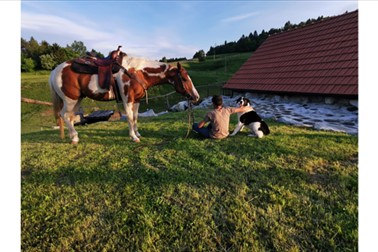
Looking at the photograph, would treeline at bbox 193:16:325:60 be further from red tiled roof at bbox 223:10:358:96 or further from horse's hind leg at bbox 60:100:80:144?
horse's hind leg at bbox 60:100:80:144

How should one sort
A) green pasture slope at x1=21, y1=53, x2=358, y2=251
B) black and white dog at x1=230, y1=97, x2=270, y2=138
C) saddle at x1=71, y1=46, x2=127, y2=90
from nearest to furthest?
green pasture slope at x1=21, y1=53, x2=358, y2=251
saddle at x1=71, y1=46, x2=127, y2=90
black and white dog at x1=230, y1=97, x2=270, y2=138

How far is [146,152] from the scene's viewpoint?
14.0 ft

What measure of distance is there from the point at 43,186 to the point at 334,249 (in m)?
3.65

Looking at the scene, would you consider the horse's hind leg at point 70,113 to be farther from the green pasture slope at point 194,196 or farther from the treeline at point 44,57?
the treeline at point 44,57

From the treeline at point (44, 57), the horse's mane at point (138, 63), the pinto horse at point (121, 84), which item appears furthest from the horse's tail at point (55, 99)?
the treeline at point (44, 57)

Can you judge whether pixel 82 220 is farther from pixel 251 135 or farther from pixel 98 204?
pixel 251 135

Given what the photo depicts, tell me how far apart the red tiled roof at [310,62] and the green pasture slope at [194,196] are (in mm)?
5145

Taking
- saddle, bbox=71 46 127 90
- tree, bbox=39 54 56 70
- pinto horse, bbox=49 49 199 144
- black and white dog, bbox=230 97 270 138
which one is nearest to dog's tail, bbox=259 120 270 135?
black and white dog, bbox=230 97 270 138

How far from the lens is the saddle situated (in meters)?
4.43

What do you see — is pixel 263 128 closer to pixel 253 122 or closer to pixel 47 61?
pixel 253 122

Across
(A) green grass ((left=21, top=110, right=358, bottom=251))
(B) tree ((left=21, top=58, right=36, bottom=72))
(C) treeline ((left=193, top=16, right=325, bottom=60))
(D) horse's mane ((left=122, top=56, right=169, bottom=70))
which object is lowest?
(A) green grass ((left=21, top=110, right=358, bottom=251))

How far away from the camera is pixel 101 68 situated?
446cm

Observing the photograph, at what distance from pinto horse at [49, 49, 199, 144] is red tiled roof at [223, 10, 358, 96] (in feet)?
21.7

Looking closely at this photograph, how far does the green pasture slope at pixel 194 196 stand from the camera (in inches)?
79.6
